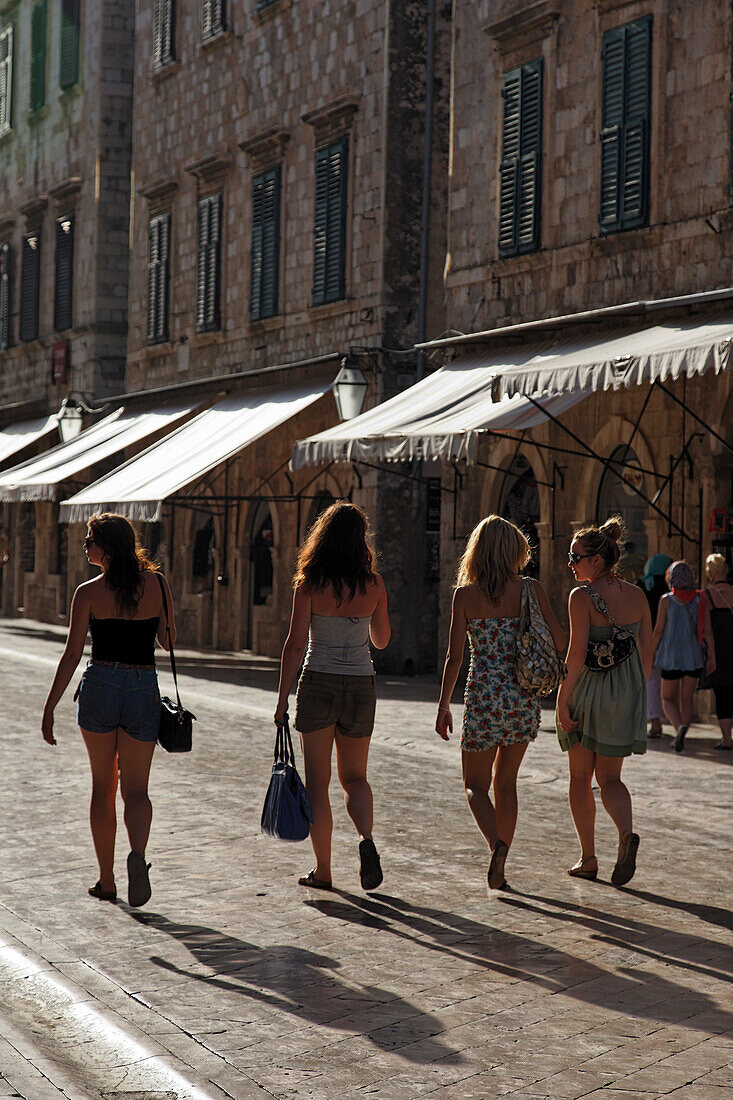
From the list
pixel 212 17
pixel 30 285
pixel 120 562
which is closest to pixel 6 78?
pixel 30 285

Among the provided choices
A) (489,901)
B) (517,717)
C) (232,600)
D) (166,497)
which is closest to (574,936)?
(489,901)

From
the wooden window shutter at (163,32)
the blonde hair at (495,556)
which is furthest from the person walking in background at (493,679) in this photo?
the wooden window shutter at (163,32)

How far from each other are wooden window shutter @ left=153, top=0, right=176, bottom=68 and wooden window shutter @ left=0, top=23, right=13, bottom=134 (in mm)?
8452

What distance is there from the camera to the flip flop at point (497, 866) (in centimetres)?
708

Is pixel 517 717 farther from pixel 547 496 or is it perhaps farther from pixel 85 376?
pixel 85 376

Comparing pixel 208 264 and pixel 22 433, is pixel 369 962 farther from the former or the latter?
pixel 22 433

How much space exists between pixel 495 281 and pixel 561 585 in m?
3.70

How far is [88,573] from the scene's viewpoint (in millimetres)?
29016

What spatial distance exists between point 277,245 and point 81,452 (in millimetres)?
4538

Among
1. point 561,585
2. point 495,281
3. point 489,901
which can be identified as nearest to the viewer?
point 489,901

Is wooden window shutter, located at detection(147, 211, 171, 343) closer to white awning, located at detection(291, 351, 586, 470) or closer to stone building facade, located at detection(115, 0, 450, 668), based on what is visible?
stone building facade, located at detection(115, 0, 450, 668)

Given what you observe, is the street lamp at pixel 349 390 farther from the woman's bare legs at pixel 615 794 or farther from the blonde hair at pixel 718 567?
the woman's bare legs at pixel 615 794

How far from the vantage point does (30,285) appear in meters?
32.3

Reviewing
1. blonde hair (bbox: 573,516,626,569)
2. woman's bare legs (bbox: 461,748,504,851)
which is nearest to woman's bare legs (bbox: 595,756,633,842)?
woman's bare legs (bbox: 461,748,504,851)
